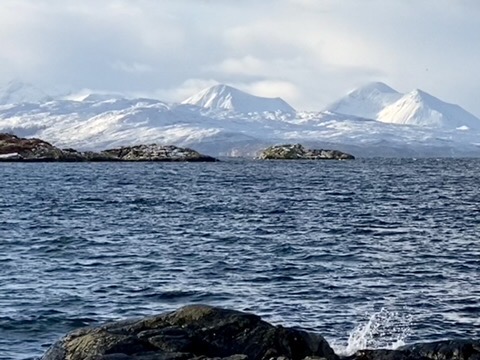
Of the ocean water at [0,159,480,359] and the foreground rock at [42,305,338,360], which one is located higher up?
the foreground rock at [42,305,338,360]

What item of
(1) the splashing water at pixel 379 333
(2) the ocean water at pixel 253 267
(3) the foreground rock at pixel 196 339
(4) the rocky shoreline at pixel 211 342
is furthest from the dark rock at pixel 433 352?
(2) the ocean water at pixel 253 267

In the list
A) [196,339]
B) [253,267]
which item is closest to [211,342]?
[196,339]

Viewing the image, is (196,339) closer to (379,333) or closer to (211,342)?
(211,342)

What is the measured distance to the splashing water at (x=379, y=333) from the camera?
27016 millimetres

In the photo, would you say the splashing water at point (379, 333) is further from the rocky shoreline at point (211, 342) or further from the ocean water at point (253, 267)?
the rocky shoreline at point (211, 342)

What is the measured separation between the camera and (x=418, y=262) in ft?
143

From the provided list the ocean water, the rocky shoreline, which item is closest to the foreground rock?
the rocky shoreline

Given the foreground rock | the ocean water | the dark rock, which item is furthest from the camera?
the ocean water

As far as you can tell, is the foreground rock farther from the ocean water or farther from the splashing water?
the ocean water

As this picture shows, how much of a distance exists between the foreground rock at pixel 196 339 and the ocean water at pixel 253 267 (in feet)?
14.5

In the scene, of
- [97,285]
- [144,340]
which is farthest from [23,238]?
[144,340]

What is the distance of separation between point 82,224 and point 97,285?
2841 centimetres

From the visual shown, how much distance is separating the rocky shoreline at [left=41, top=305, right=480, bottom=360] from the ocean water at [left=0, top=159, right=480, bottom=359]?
161 inches

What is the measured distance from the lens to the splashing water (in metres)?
27.0
